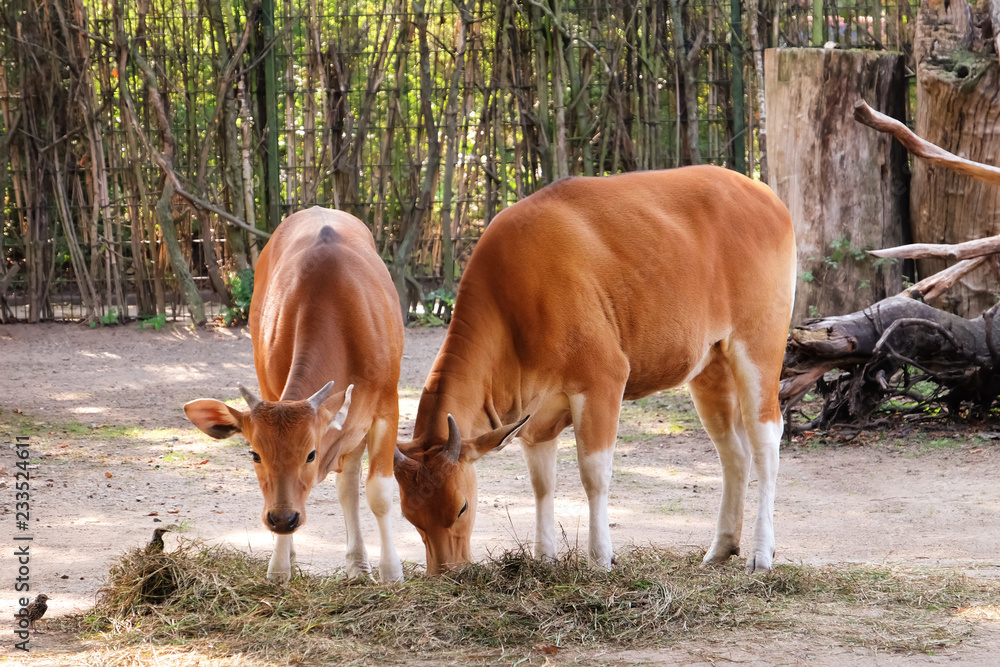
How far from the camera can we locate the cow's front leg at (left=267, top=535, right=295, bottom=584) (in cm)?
443

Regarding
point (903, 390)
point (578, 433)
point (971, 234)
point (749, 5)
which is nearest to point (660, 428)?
point (903, 390)

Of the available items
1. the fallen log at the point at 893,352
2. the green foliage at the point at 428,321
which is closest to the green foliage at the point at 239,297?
the green foliage at the point at 428,321

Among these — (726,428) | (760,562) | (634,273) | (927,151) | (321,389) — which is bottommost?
(760,562)

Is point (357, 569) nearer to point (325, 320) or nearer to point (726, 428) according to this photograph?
point (325, 320)

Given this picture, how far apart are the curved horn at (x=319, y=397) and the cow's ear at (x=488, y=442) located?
0.55 metres

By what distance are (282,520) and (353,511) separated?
3.74ft

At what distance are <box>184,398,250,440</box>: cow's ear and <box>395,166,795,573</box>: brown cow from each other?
0.60 m

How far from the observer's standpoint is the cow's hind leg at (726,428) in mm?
5074

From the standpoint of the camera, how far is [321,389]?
13.4 feet

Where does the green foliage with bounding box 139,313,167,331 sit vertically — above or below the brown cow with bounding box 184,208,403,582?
below

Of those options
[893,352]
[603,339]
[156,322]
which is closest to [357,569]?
[603,339]

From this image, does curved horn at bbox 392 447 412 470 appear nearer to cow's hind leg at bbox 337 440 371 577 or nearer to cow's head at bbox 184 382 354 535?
cow's head at bbox 184 382 354 535

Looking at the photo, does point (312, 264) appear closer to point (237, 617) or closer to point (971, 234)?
point (237, 617)

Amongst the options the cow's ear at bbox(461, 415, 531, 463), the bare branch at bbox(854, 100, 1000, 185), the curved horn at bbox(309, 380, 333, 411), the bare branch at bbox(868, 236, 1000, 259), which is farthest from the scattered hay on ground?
the bare branch at bbox(854, 100, 1000, 185)
